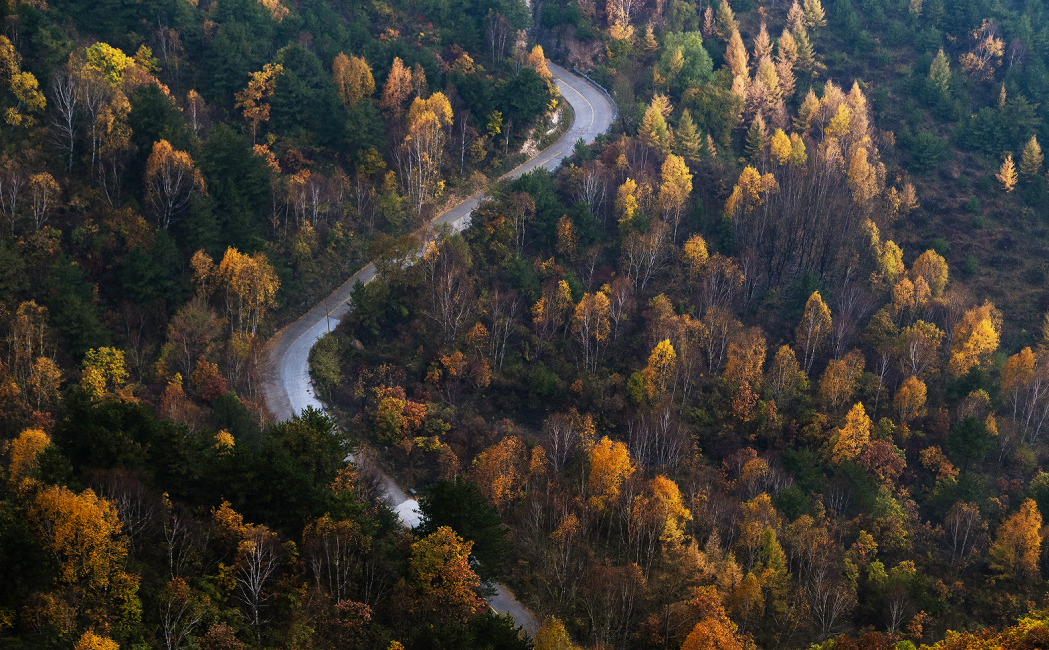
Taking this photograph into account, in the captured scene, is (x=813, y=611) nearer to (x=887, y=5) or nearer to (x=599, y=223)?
(x=599, y=223)

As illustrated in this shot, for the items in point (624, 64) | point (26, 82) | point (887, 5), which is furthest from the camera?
point (887, 5)

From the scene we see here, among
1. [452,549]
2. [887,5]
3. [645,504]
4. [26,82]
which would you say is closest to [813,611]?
[645,504]

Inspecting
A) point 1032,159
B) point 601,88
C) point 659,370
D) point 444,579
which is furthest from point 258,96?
point 1032,159

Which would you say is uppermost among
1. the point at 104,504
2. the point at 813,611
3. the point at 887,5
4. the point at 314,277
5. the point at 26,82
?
the point at 887,5

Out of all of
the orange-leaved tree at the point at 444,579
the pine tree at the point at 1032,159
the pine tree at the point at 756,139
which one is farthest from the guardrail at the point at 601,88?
the orange-leaved tree at the point at 444,579

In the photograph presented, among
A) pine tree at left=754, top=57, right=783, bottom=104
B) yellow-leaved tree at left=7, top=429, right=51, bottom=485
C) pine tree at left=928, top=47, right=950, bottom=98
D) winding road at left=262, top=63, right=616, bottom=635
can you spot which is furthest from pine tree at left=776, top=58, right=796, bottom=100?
yellow-leaved tree at left=7, top=429, right=51, bottom=485
